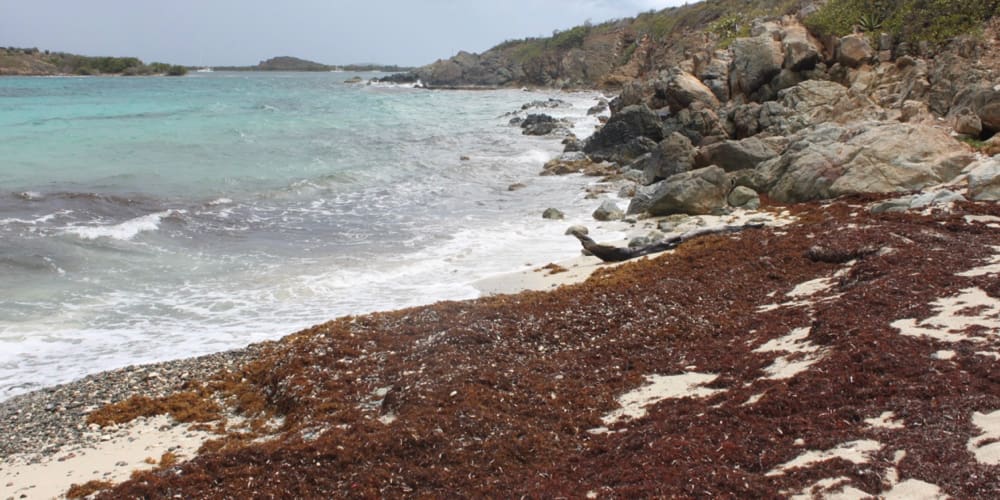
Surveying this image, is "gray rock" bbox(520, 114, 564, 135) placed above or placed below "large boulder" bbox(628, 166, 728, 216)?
above

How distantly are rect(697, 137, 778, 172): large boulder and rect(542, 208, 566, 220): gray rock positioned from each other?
18.4 ft

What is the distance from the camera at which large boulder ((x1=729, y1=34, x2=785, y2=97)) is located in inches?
1156

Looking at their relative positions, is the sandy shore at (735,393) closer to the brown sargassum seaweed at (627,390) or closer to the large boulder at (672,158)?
the brown sargassum seaweed at (627,390)

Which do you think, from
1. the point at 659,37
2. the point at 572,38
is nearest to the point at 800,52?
the point at 659,37

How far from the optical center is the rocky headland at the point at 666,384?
4.80 meters

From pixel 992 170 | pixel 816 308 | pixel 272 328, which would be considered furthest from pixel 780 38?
pixel 272 328

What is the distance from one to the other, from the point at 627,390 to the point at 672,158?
16.5m

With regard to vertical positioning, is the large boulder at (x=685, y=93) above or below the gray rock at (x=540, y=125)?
above

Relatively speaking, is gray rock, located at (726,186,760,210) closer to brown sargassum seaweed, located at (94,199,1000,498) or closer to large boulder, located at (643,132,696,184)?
large boulder, located at (643,132,696,184)

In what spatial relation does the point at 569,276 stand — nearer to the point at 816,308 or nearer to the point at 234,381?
the point at 816,308

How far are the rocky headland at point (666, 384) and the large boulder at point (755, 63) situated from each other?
1486 centimetres

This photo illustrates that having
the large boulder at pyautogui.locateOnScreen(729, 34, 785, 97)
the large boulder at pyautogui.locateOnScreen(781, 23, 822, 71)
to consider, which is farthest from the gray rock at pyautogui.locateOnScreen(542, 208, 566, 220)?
the large boulder at pyautogui.locateOnScreen(781, 23, 822, 71)

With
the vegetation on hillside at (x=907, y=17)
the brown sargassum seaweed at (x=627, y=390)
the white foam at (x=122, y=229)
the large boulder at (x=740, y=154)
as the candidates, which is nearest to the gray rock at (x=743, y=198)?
the large boulder at (x=740, y=154)

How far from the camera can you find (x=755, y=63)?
97.5 feet
